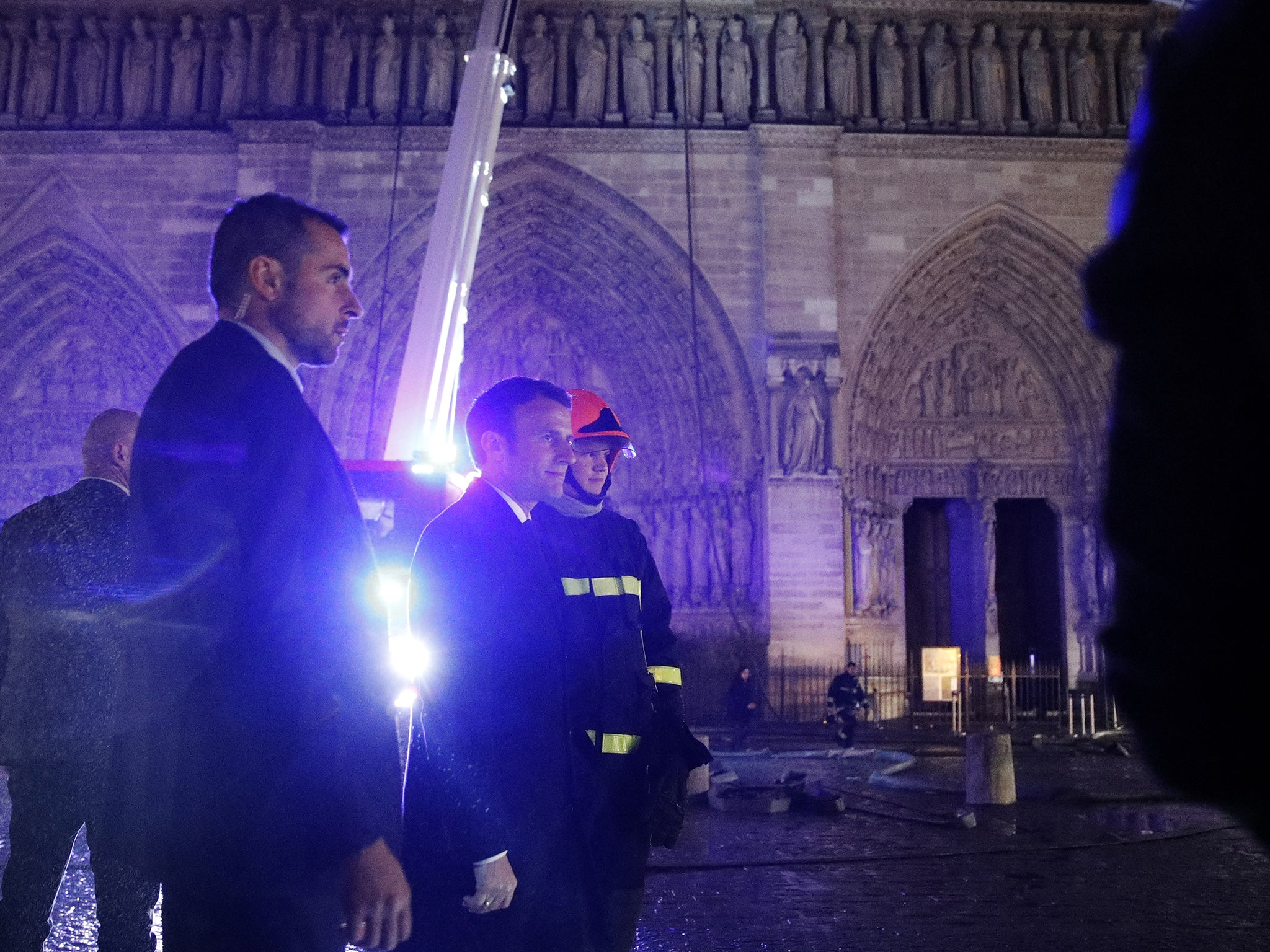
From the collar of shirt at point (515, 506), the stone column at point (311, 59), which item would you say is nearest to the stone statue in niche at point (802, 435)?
the stone column at point (311, 59)

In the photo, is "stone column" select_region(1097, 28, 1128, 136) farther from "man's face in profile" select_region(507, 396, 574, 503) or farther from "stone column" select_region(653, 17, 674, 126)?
"man's face in profile" select_region(507, 396, 574, 503)

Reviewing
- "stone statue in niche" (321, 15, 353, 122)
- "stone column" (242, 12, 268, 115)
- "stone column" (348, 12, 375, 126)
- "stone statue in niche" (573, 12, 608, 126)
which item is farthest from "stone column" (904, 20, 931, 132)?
"stone column" (242, 12, 268, 115)

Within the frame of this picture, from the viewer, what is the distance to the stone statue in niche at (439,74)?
14.3 metres

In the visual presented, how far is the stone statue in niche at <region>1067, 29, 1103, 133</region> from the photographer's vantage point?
15.0 metres

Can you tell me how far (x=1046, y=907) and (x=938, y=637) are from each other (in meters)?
12.0

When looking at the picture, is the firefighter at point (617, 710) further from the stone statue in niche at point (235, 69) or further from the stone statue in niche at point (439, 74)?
the stone statue in niche at point (235, 69)

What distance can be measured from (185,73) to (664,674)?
1473cm

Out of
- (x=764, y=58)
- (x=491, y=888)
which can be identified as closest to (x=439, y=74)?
(x=764, y=58)

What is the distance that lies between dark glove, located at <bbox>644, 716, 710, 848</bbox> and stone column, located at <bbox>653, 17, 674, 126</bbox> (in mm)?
13086

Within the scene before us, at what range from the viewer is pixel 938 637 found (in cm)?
1603

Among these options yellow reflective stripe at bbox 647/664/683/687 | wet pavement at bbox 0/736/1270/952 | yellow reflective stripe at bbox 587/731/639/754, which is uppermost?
yellow reflective stripe at bbox 647/664/683/687

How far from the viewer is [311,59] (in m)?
14.5

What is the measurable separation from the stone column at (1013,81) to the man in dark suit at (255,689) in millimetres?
15260

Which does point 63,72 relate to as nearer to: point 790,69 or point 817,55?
point 790,69
